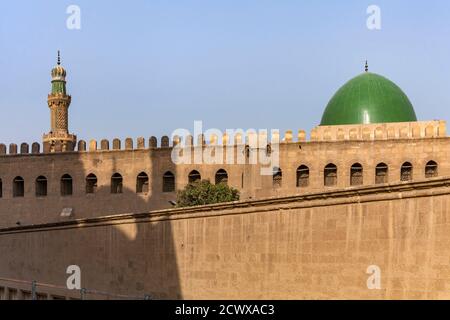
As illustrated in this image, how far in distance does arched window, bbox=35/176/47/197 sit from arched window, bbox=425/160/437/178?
69.4ft

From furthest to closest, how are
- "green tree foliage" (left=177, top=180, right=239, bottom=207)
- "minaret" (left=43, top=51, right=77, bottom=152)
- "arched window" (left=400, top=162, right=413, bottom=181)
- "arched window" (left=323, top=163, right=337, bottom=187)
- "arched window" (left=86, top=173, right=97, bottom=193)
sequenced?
"minaret" (left=43, top=51, right=77, bottom=152) < "arched window" (left=86, top=173, right=97, bottom=193) < "arched window" (left=323, top=163, right=337, bottom=187) < "arched window" (left=400, top=162, right=413, bottom=181) < "green tree foliage" (left=177, top=180, right=239, bottom=207)

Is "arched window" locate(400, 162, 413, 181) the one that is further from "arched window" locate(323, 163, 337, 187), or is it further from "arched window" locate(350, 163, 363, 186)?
"arched window" locate(323, 163, 337, 187)

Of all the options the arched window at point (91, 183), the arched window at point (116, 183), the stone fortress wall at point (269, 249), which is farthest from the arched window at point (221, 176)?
the stone fortress wall at point (269, 249)

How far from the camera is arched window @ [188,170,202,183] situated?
4931 cm

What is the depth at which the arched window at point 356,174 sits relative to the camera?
46.4 metres

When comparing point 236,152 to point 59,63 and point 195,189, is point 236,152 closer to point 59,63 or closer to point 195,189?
point 195,189

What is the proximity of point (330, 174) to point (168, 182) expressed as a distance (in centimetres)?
886

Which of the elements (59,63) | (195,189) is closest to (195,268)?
(195,189)

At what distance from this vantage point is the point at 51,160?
52.6m

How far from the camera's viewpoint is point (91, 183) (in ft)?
170

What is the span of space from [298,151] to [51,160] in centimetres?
1452

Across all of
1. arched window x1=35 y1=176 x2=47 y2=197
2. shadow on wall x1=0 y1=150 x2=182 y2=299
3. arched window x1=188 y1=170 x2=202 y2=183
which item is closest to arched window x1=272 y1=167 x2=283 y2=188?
arched window x1=188 y1=170 x2=202 y2=183

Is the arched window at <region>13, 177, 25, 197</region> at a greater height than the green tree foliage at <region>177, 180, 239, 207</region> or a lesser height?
greater

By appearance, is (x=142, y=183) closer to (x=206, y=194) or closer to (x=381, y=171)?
(x=206, y=194)
